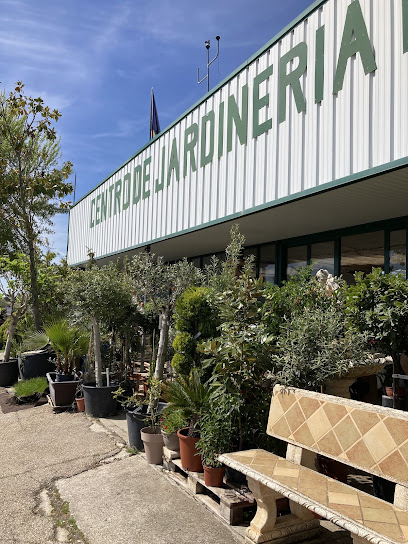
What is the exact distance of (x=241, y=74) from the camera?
23.3ft

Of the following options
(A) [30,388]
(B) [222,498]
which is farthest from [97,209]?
(B) [222,498]

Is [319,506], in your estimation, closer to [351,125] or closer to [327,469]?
[327,469]

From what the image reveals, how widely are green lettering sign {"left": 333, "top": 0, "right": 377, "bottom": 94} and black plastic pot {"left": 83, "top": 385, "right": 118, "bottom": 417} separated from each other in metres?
5.43

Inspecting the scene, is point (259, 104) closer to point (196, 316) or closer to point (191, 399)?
point (196, 316)

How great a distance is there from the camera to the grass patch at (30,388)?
8812 millimetres

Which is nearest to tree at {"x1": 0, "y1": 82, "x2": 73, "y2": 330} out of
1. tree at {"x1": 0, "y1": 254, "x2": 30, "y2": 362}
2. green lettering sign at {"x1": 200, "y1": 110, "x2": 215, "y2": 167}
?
tree at {"x1": 0, "y1": 254, "x2": 30, "y2": 362}

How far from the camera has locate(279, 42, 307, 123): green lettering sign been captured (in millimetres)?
5711

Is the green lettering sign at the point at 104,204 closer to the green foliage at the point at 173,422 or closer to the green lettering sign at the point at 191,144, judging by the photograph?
the green lettering sign at the point at 191,144

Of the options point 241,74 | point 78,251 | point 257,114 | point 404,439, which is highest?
point 241,74

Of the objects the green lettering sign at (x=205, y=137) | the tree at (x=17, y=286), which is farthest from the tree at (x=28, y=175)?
the green lettering sign at (x=205, y=137)

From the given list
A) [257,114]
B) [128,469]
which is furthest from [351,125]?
[128,469]

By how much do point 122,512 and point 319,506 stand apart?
78.7 inches

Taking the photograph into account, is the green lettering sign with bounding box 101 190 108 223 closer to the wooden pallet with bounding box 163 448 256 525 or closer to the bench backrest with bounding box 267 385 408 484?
the wooden pallet with bounding box 163 448 256 525

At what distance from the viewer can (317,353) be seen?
12.6 feet
